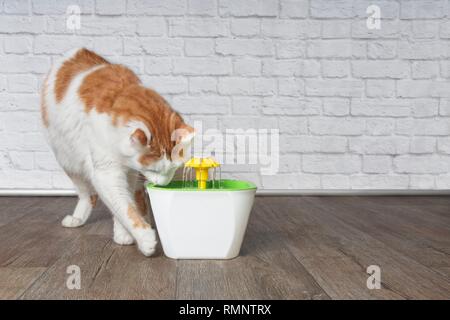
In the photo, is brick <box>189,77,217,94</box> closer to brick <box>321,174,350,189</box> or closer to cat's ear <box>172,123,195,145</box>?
brick <box>321,174,350,189</box>

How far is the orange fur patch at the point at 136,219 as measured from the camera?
1.08m

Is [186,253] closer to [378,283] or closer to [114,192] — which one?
[114,192]

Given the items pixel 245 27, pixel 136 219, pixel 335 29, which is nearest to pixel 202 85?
pixel 245 27

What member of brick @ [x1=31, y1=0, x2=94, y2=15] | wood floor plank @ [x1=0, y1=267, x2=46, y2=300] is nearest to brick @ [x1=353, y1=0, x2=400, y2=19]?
brick @ [x1=31, y1=0, x2=94, y2=15]

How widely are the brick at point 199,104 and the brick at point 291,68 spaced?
0.77 ft

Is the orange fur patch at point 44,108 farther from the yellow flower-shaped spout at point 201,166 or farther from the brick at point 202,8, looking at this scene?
the brick at point 202,8

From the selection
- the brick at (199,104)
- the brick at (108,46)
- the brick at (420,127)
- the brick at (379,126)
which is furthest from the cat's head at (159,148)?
the brick at (420,127)

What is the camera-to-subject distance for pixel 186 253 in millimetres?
1050

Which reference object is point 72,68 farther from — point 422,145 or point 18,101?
point 422,145

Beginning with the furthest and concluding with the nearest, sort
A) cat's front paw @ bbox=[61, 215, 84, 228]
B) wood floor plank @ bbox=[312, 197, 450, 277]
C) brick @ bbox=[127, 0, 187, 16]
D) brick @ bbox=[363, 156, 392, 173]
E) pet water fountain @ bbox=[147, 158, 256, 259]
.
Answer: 1. brick @ bbox=[363, 156, 392, 173]
2. brick @ bbox=[127, 0, 187, 16]
3. cat's front paw @ bbox=[61, 215, 84, 228]
4. wood floor plank @ bbox=[312, 197, 450, 277]
5. pet water fountain @ bbox=[147, 158, 256, 259]

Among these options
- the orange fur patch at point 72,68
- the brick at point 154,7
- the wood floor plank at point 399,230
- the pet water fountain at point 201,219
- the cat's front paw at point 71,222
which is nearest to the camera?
the pet water fountain at point 201,219

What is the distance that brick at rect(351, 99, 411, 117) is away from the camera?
2.11 m

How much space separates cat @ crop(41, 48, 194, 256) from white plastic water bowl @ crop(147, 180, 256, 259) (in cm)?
7

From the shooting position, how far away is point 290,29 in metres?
2.07
